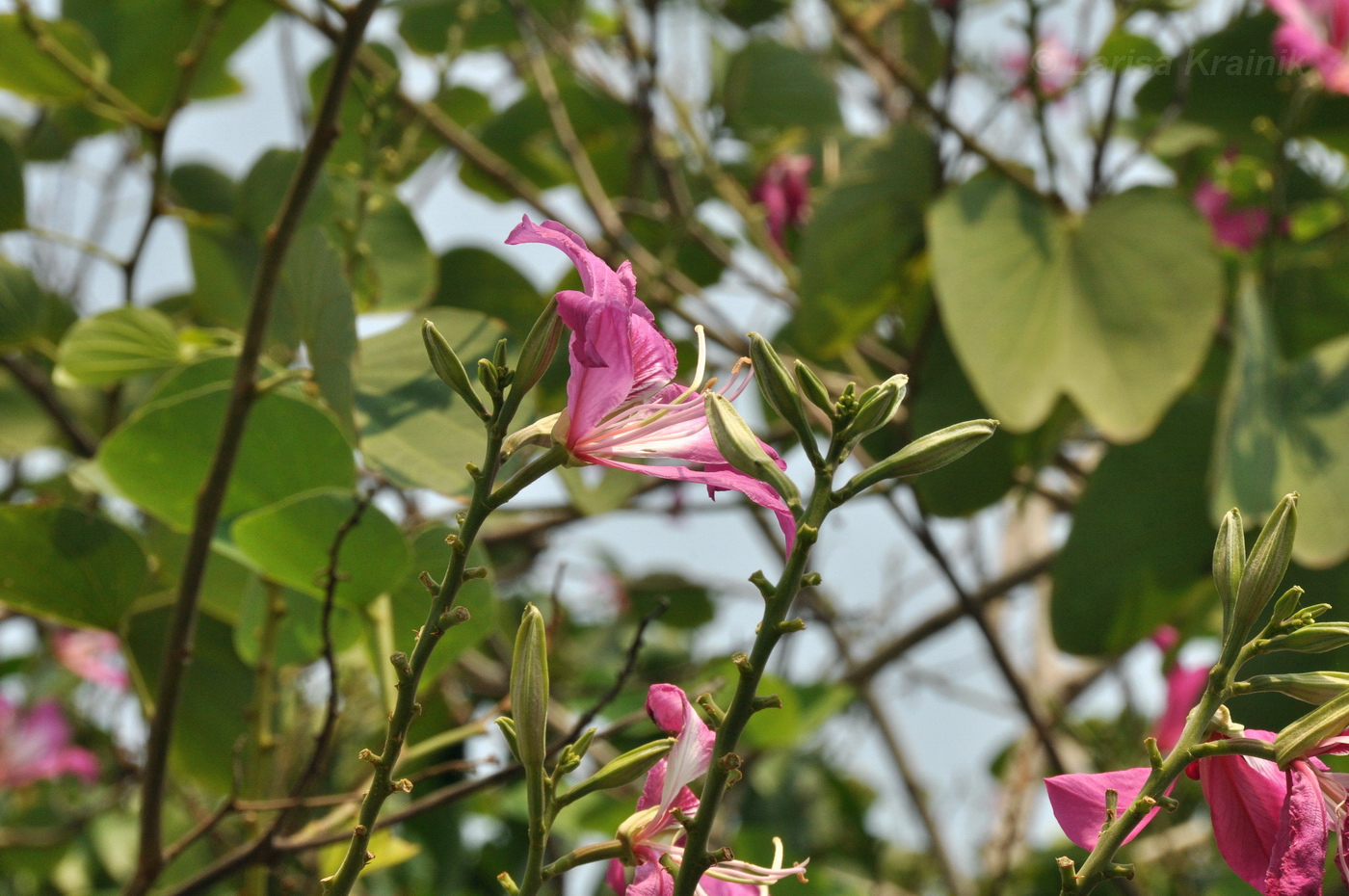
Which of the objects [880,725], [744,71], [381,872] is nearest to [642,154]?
[744,71]

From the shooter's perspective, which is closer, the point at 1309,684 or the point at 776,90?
the point at 1309,684

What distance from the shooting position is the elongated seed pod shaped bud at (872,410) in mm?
339

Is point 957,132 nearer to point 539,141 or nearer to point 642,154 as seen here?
point 642,154

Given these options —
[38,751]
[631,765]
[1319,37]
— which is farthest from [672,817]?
[38,751]

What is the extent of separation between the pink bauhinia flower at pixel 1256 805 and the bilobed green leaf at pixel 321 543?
38 cm

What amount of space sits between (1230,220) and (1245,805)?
1393mm

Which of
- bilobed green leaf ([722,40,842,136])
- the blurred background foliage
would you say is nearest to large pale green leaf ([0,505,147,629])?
the blurred background foliage

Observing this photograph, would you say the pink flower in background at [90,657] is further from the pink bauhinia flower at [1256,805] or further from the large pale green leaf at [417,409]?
the pink bauhinia flower at [1256,805]

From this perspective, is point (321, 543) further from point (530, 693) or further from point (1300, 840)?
point (1300, 840)

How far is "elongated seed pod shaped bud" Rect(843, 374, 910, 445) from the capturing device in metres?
0.34

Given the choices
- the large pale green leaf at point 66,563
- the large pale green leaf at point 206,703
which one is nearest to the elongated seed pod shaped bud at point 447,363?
the large pale green leaf at point 66,563

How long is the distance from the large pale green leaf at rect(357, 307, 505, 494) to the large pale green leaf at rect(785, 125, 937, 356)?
1.82 ft

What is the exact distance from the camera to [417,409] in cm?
64

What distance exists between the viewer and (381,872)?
154 centimetres
